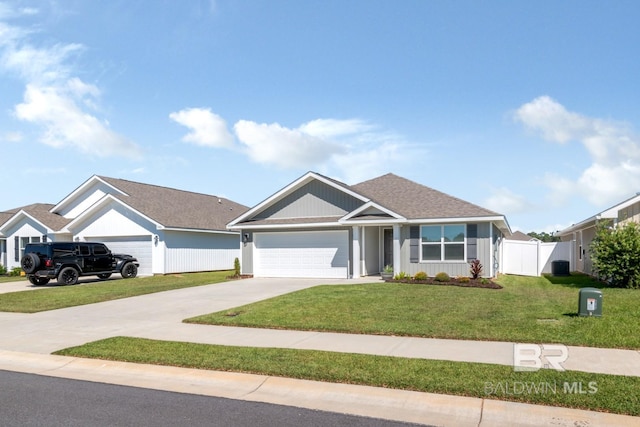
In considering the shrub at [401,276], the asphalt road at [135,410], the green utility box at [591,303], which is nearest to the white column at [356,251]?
the shrub at [401,276]

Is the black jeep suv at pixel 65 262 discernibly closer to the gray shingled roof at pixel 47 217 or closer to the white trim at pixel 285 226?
the white trim at pixel 285 226

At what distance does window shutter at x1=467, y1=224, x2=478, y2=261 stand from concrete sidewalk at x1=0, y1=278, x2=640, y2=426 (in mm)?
10795

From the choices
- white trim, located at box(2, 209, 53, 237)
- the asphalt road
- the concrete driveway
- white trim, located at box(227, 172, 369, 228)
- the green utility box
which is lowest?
the concrete driveway

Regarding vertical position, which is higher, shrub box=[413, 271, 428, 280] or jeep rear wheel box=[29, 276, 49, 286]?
shrub box=[413, 271, 428, 280]

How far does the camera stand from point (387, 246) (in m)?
26.2

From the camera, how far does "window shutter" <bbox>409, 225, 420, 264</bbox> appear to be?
76.5ft

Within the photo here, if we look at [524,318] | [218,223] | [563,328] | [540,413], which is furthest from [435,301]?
[218,223]

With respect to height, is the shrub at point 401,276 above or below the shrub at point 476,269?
below

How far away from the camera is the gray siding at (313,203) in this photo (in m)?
24.8

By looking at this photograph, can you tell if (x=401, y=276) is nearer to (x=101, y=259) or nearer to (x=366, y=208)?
(x=366, y=208)

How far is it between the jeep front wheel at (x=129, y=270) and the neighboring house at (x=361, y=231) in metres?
6.38

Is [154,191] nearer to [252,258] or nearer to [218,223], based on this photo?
[218,223]
